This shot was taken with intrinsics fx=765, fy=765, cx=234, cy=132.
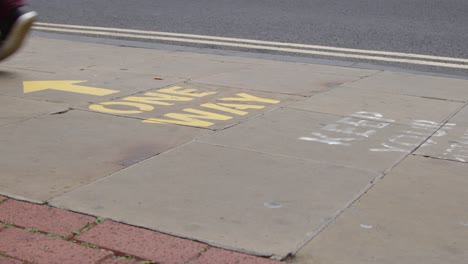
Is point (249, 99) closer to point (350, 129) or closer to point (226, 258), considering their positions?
point (350, 129)

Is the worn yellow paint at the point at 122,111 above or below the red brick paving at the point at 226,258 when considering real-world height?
below

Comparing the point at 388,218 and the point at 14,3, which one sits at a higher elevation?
the point at 14,3

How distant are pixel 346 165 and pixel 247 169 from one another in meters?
0.61

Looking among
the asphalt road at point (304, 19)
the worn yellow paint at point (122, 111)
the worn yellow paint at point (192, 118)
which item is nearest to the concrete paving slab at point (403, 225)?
the worn yellow paint at point (192, 118)

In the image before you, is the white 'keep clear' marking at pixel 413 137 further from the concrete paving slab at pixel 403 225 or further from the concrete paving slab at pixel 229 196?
the concrete paving slab at pixel 229 196

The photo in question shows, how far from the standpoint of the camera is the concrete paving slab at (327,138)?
4.77 metres

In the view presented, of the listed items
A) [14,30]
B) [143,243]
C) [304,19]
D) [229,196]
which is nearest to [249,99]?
[14,30]

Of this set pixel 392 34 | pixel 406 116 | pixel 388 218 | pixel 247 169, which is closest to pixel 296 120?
pixel 406 116

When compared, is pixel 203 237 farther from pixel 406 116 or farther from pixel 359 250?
pixel 406 116

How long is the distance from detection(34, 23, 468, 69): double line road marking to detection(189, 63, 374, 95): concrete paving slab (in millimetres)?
986

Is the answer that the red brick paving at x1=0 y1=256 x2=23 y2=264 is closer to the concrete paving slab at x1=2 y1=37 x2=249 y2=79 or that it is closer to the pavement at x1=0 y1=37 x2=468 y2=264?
the pavement at x1=0 y1=37 x2=468 y2=264

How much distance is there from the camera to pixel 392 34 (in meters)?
10.3

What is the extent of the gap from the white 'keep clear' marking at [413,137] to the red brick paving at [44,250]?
91.0 inches

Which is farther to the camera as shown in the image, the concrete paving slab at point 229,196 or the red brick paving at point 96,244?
the concrete paving slab at point 229,196
